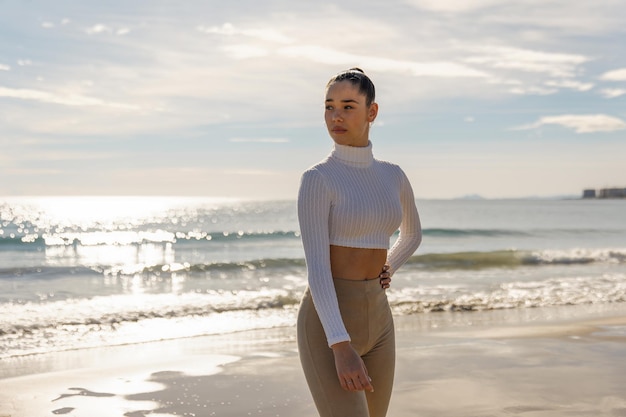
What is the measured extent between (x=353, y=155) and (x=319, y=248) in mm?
462

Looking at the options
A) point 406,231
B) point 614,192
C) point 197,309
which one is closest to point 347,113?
point 406,231

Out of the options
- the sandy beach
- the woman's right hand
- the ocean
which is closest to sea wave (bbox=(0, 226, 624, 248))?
the ocean

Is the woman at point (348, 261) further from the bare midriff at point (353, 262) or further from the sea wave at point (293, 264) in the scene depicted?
the sea wave at point (293, 264)

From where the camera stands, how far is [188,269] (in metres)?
22.3

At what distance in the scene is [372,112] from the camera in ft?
9.89

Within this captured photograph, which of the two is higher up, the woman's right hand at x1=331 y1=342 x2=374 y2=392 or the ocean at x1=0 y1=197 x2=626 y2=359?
the woman's right hand at x1=331 y1=342 x2=374 y2=392

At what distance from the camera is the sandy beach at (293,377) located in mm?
6605

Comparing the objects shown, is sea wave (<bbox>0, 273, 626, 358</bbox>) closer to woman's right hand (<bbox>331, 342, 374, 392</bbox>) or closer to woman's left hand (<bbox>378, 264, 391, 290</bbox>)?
woman's left hand (<bbox>378, 264, 391, 290</bbox>)

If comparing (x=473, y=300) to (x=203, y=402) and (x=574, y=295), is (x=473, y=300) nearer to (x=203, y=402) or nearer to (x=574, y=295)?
(x=574, y=295)

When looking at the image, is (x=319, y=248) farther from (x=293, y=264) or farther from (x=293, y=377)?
(x=293, y=264)

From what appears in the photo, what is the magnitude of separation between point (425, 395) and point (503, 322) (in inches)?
193

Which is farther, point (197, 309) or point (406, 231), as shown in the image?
point (197, 309)

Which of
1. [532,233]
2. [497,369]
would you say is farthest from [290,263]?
[532,233]

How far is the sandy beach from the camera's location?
260 inches
